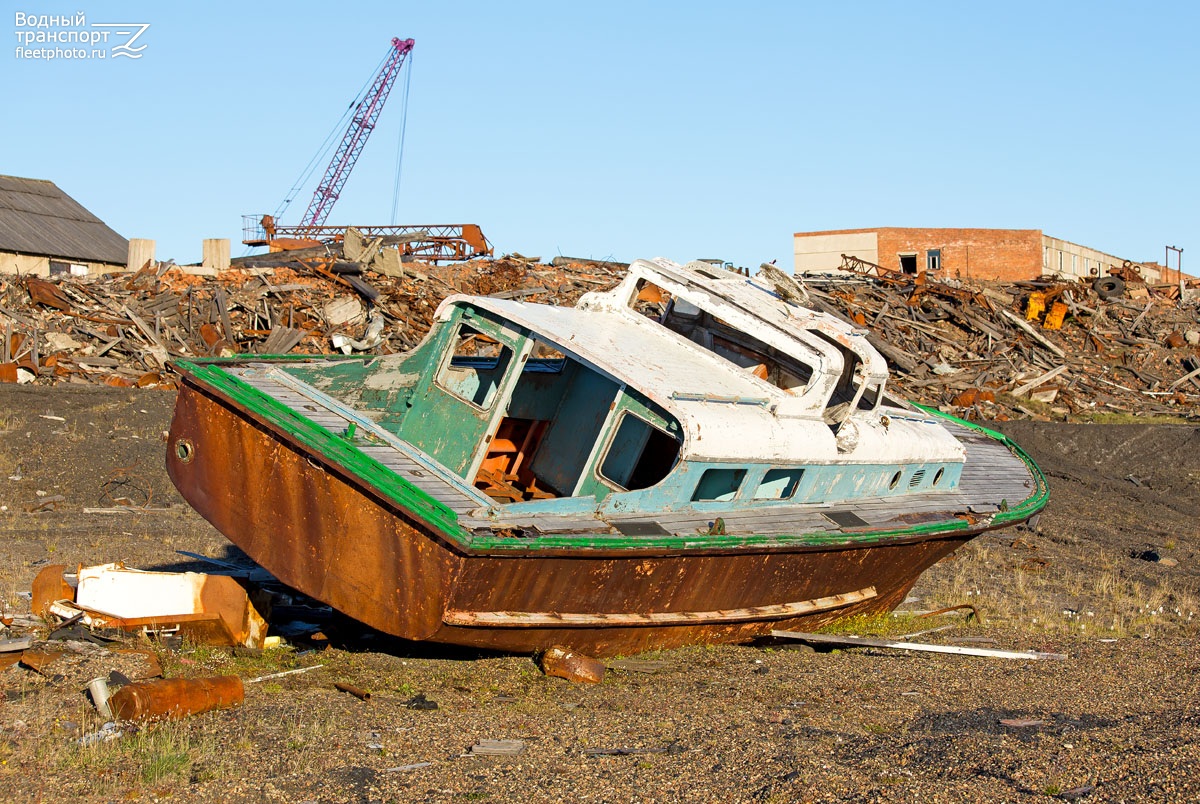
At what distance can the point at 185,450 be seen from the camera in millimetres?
9266

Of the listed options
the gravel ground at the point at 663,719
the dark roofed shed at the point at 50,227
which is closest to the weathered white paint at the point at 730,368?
the gravel ground at the point at 663,719

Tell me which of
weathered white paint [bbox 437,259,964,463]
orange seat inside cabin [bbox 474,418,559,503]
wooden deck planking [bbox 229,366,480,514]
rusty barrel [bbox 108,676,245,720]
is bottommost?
rusty barrel [bbox 108,676,245,720]

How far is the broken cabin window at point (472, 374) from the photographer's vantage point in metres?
10.2

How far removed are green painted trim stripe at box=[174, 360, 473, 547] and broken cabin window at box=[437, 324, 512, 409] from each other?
1.74m

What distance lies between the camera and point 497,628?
824 centimetres

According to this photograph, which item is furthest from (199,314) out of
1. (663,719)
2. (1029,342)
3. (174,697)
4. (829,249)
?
(829,249)

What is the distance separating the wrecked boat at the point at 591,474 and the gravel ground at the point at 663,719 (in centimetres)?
58

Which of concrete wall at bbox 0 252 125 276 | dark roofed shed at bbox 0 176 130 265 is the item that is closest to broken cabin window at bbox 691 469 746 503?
concrete wall at bbox 0 252 125 276

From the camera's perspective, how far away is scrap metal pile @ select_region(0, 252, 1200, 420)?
22.1m

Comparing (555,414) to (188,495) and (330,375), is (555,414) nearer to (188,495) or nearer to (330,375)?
(330,375)

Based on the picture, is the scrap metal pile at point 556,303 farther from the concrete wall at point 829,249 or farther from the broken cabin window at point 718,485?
the concrete wall at point 829,249

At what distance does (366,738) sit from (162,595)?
2.78 metres

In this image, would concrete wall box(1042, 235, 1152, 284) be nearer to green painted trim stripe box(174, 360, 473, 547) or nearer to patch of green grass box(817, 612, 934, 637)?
patch of green grass box(817, 612, 934, 637)

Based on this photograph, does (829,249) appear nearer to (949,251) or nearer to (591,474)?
(949,251)
